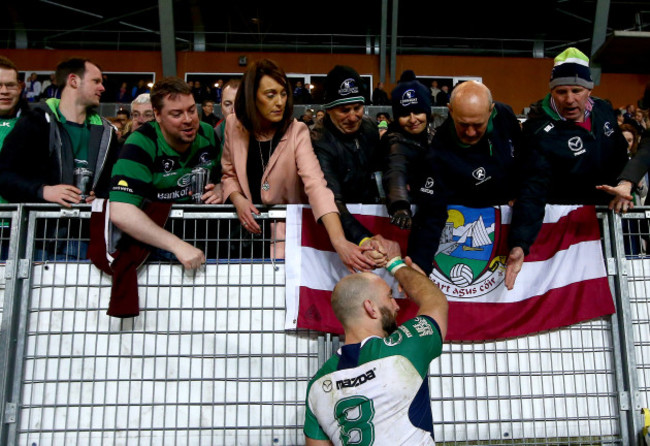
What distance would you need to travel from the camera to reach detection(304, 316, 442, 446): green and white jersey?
3061 millimetres

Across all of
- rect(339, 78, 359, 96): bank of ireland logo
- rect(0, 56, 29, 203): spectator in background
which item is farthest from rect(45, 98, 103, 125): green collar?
rect(339, 78, 359, 96): bank of ireland logo

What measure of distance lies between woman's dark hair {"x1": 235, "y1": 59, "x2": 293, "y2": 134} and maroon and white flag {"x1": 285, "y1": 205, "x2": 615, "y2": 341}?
61cm

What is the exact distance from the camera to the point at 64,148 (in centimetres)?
445

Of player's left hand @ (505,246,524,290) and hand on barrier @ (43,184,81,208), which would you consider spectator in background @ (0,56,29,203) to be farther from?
player's left hand @ (505,246,524,290)

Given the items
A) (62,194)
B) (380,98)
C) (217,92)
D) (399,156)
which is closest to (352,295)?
(399,156)

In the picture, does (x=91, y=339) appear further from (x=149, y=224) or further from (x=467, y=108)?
(x=467, y=108)

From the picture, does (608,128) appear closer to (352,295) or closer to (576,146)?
(576,146)

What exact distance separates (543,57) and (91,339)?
2309 centimetres

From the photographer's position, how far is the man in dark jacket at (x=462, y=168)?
13.2ft

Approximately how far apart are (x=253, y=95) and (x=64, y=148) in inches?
60.5

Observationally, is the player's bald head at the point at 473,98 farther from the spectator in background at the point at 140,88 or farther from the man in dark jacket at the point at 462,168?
the spectator in background at the point at 140,88

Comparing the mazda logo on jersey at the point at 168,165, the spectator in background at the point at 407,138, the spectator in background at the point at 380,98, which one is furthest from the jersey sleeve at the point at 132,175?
the spectator in background at the point at 380,98

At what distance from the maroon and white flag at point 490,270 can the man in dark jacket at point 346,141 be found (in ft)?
0.73

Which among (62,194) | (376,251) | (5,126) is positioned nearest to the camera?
(376,251)
